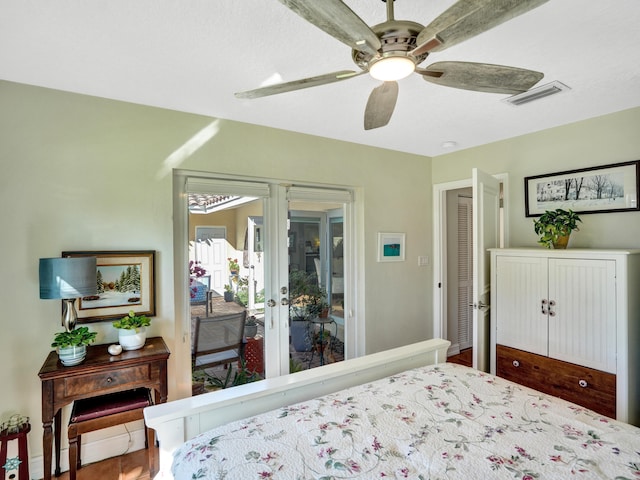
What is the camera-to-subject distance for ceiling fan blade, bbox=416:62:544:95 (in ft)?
4.25

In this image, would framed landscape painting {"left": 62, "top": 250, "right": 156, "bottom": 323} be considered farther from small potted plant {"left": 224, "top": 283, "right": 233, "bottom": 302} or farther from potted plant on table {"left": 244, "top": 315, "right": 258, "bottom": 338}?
potted plant on table {"left": 244, "top": 315, "right": 258, "bottom": 338}

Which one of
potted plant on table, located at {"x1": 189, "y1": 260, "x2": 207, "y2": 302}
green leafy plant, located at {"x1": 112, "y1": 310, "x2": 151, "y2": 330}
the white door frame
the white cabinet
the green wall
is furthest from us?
the white door frame

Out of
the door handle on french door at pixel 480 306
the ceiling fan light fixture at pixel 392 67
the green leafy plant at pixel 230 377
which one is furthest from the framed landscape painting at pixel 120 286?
the door handle on french door at pixel 480 306

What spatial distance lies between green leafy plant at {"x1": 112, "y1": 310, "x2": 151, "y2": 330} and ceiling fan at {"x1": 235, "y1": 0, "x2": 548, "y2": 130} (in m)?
1.54

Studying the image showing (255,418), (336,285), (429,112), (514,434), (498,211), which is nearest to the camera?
(514,434)

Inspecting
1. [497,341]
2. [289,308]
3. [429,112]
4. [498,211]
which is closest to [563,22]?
[429,112]

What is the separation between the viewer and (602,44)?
1.68 metres

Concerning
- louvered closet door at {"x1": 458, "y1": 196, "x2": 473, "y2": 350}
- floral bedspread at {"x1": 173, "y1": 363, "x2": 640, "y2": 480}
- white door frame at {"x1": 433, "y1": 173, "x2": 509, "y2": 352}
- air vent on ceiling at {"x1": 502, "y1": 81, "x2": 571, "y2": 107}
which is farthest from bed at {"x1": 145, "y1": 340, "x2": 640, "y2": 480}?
louvered closet door at {"x1": 458, "y1": 196, "x2": 473, "y2": 350}

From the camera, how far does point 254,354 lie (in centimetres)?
293

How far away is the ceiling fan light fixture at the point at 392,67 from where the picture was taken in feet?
3.89

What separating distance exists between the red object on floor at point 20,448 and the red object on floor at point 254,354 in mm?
1424

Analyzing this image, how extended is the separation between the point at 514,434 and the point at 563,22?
69.3 inches

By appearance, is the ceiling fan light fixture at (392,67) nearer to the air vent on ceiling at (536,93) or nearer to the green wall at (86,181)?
the air vent on ceiling at (536,93)

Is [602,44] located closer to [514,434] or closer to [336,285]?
[514,434]
